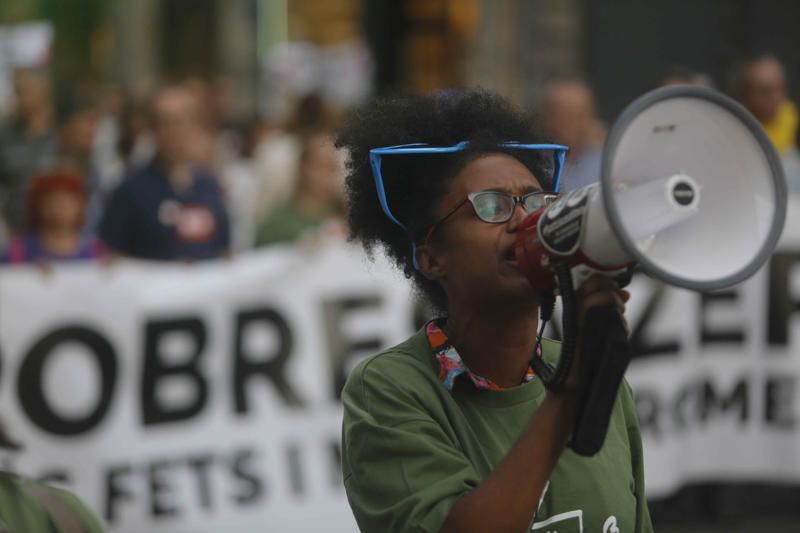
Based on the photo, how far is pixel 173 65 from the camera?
2031 centimetres

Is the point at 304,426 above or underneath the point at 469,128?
underneath

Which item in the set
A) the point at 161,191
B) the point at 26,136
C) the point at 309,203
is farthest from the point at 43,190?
the point at 26,136

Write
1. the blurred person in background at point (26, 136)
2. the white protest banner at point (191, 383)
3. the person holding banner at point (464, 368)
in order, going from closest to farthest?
the person holding banner at point (464, 368) → the white protest banner at point (191, 383) → the blurred person in background at point (26, 136)

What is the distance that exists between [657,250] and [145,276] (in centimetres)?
444

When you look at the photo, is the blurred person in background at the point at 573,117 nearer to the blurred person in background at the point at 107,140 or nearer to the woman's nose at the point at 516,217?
the blurred person in background at the point at 107,140

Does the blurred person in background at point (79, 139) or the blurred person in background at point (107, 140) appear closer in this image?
the blurred person in background at point (79, 139)

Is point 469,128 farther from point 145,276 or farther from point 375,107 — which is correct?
point 145,276

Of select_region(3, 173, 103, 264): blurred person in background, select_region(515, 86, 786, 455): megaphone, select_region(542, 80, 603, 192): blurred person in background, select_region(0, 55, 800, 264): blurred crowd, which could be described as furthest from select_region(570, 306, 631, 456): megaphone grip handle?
select_region(542, 80, 603, 192): blurred person in background

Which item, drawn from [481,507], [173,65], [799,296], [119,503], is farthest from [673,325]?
[173,65]

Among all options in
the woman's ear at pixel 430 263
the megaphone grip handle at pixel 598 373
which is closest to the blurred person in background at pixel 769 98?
the woman's ear at pixel 430 263

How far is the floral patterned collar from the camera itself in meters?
2.59

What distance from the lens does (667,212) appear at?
84.2 inches

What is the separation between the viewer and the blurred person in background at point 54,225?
6.49 metres

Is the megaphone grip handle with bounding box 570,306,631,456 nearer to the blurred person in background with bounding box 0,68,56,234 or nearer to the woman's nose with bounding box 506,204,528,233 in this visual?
the woman's nose with bounding box 506,204,528,233
